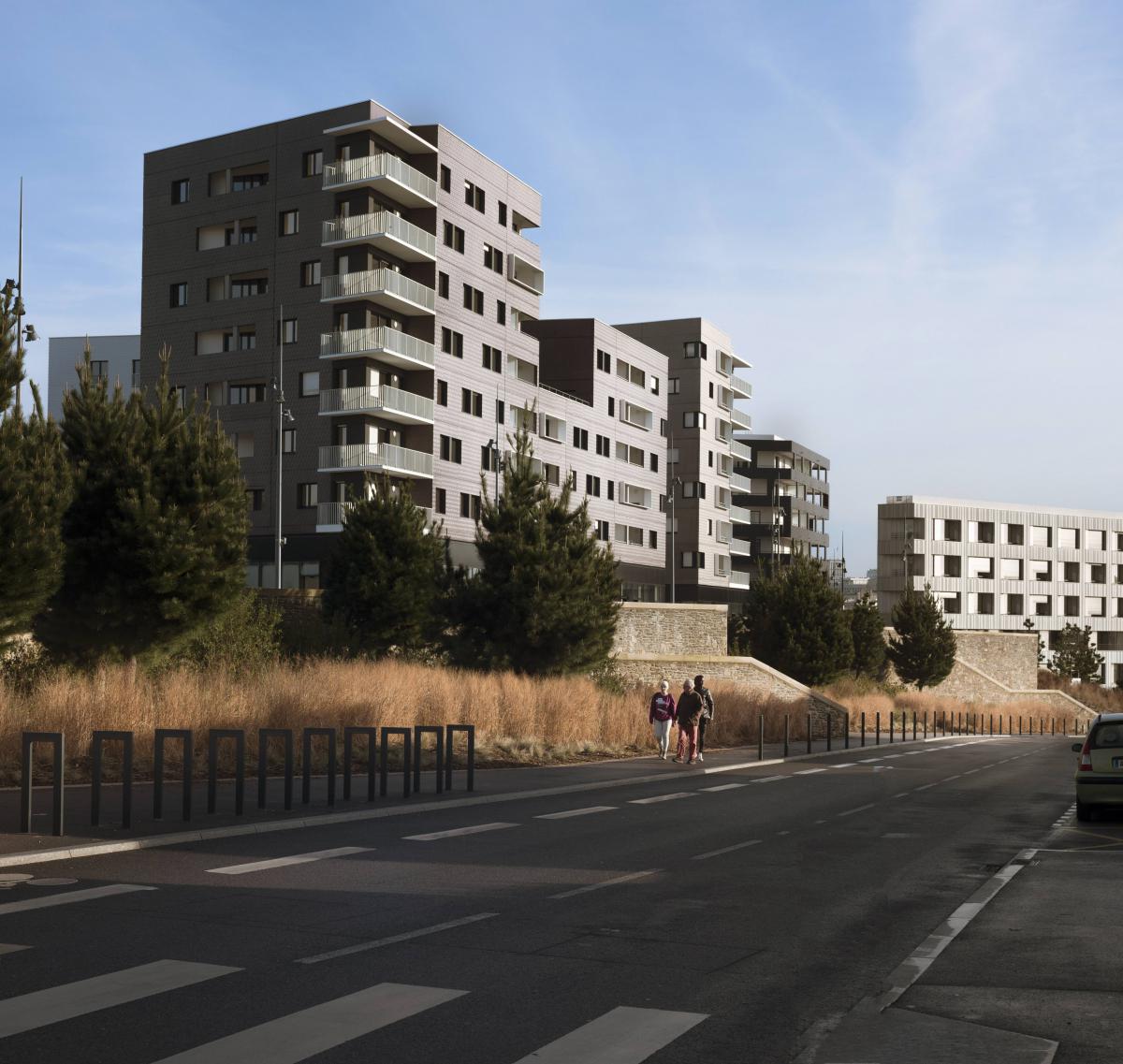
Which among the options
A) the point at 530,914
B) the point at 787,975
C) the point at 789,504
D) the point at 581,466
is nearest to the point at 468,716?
the point at 530,914

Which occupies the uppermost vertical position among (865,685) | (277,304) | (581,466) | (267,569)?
(277,304)

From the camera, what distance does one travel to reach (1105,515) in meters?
128

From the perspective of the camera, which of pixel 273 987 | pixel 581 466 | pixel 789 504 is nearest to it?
pixel 273 987

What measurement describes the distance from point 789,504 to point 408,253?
62610 mm

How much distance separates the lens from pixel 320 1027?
20.2ft

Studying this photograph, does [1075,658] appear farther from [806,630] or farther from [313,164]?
[313,164]

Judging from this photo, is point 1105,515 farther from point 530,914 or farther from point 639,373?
point 530,914

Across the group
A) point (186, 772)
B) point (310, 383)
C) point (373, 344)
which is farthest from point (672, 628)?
point (186, 772)

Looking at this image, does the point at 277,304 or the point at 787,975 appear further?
the point at 277,304

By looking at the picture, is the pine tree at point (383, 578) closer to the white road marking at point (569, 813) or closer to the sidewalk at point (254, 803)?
the sidewalk at point (254, 803)

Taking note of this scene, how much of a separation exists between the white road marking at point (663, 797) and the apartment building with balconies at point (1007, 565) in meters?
103

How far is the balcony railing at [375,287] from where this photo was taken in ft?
192

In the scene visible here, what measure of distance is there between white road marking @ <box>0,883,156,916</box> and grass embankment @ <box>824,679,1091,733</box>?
32.0 m

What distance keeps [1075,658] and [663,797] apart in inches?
3791
